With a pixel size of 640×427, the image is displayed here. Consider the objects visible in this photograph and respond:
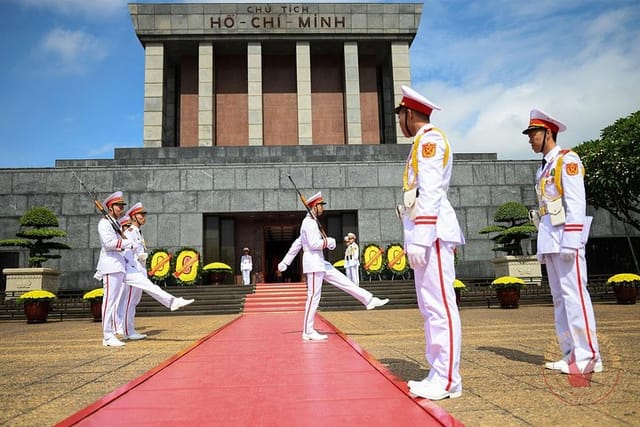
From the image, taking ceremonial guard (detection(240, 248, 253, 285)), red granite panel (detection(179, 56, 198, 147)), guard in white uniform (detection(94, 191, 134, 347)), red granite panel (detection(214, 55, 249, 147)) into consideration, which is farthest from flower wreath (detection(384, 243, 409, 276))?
red granite panel (detection(179, 56, 198, 147))

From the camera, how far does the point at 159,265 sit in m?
18.9

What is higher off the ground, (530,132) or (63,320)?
(530,132)

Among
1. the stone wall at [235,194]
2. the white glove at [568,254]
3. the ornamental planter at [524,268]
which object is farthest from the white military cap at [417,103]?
the stone wall at [235,194]

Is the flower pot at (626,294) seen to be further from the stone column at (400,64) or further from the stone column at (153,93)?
the stone column at (153,93)

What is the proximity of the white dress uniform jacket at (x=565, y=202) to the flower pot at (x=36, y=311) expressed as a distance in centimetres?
1310

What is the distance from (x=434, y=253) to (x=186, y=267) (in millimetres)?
16275

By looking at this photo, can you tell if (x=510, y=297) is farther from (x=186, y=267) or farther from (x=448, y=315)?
(x=448, y=315)

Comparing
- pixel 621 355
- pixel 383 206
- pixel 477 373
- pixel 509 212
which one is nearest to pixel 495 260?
pixel 509 212

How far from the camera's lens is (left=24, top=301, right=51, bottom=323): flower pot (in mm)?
13484

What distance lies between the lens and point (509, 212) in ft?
62.7

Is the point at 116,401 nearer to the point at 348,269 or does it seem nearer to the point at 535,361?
the point at 535,361

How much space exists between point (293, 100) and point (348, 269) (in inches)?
609

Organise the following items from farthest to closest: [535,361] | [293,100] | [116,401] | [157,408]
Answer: [293,100] < [535,361] < [116,401] < [157,408]

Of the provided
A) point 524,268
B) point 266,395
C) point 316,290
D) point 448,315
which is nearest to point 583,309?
point 448,315
